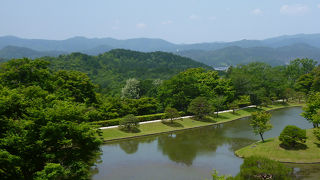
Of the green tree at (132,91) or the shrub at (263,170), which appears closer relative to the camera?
the shrub at (263,170)

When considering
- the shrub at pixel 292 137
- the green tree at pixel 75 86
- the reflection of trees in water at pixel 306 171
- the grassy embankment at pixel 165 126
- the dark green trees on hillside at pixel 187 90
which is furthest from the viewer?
the dark green trees on hillside at pixel 187 90

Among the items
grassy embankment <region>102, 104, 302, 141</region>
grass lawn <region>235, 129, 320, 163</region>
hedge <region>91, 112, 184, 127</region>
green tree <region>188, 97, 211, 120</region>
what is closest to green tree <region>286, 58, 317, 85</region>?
grassy embankment <region>102, 104, 302, 141</region>

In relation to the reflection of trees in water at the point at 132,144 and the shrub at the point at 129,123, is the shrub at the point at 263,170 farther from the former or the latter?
the shrub at the point at 129,123

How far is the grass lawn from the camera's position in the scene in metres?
21.9

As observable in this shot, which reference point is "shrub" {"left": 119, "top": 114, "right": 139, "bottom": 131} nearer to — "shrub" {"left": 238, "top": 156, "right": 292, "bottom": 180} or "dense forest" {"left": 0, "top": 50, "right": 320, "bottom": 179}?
"dense forest" {"left": 0, "top": 50, "right": 320, "bottom": 179}

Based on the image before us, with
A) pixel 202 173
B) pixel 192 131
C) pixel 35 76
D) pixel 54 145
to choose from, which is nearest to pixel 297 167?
pixel 202 173

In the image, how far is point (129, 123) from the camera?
31359mm

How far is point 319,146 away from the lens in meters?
23.5

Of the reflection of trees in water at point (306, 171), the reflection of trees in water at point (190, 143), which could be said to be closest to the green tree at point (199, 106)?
the reflection of trees in water at point (190, 143)

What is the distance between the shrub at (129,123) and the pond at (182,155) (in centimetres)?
252

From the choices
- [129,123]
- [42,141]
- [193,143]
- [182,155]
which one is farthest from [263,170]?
[129,123]

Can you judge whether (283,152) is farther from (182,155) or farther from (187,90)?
(187,90)

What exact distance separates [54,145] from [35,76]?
16.4 metres

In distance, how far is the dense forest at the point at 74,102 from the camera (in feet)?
48.3
